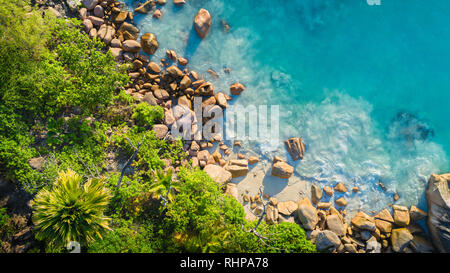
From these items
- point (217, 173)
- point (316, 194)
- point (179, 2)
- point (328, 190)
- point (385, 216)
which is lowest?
point (385, 216)

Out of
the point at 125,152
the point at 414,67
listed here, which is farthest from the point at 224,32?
the point at 414,67

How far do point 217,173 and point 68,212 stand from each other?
25.6 ft

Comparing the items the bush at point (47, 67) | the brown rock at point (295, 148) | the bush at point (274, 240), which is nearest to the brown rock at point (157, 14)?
the bush at point (47, 67)

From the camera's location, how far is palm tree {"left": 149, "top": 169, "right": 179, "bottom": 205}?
12.7 metres

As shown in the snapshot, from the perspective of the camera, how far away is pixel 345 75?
1745cm

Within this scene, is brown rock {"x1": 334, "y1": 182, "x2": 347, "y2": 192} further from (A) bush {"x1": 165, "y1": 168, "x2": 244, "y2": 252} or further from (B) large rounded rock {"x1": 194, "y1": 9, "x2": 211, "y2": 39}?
(B) large rounded rock {"x1": 194, "y1": 9, "x2": 211, "y2": 39}

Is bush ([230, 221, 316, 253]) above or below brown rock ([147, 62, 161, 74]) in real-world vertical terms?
below

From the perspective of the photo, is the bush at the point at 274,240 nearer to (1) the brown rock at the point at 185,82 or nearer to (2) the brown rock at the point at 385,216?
(2) the brown rock at the point at 385,216

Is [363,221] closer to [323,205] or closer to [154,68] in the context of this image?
[323,205]

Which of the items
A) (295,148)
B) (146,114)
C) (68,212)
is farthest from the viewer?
(295,148)

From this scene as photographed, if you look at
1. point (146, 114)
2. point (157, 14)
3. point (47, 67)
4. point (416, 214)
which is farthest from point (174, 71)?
point (416, 214)

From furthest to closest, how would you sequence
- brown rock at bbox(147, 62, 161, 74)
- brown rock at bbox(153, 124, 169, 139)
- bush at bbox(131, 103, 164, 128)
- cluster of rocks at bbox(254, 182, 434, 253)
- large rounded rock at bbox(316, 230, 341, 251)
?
brown rock at bbox(147, 62, 161, 74) → cluster of rocks at bbox(254, 182, 434, 253) → brown rock at bbox(153, 124, 169, 139) → bush at bbox(131, 103, 164, 128) → large rounded rock at bbox(316, 230, 341, 251)

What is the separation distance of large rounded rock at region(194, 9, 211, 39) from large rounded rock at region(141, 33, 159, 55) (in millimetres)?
3001

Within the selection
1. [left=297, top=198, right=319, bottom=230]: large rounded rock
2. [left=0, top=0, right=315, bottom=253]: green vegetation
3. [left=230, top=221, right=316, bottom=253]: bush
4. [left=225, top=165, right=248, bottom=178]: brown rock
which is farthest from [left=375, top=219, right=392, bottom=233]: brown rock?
[left=225, top=165, right=248, bottom=178]: brown rock
